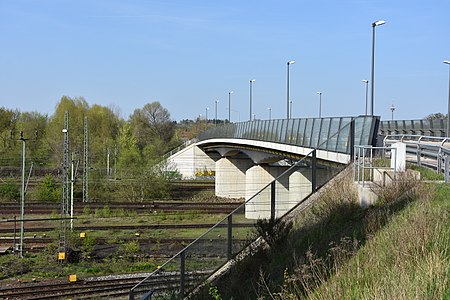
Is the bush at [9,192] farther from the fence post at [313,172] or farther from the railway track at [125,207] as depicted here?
the fence post at [313,172]

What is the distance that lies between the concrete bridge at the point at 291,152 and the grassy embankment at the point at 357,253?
0.91 meters

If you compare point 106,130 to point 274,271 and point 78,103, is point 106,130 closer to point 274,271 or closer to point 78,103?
point 78,103

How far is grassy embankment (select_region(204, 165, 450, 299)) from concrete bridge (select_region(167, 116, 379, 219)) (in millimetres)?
910

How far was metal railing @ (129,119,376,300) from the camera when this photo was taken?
1201 centimetres

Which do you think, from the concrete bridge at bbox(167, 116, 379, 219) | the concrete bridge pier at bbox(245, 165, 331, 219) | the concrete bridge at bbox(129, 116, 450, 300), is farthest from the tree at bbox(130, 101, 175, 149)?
the concrete bridge pier at bbox(245, 165, 331, 219)

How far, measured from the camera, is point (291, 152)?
29719 mm

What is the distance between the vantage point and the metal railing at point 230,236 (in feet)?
39.4

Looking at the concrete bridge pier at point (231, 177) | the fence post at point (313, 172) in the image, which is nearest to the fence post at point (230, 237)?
the fence post at point (313, 172)

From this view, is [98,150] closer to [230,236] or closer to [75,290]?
[75,290]

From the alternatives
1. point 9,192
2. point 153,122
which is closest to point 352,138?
point 9,192

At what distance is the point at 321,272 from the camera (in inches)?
331

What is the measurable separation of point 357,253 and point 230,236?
5304 millimetres

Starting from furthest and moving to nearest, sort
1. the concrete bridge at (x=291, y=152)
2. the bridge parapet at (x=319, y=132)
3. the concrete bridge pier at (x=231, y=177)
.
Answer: the concrete bridge pier at (x=231, y=177) < the bridge parapet at (x=319, y=132) < the concrete bridge at (x=291, y=152)

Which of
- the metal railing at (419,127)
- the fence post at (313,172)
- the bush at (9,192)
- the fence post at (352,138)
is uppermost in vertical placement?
the metal railing at (419,127)
